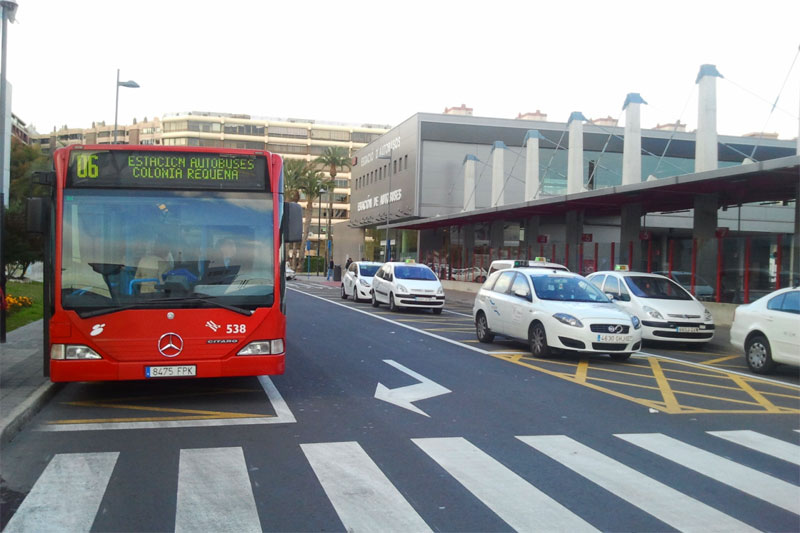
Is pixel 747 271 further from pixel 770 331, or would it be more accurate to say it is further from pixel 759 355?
pixel 770 331

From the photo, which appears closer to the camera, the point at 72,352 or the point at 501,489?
the point at 501,489

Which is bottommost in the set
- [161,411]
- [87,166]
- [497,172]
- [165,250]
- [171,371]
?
[161,411]

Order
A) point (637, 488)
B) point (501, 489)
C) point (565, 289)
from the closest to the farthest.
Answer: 1. point (501, 489)
2. point (637, 488)
3. point (565, 289)

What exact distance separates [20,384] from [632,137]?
89.1 ft

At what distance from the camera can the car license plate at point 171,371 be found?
820 cm

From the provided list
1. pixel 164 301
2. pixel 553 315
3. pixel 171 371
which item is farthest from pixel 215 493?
pixel 553 315

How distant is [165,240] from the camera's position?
8422mm

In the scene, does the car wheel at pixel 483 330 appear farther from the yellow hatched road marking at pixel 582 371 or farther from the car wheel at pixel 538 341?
the yellow hatched road marking at pixel 582 371

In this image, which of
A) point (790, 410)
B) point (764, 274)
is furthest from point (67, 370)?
point (764, 274)

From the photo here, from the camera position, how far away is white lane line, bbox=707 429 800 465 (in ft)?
22.8

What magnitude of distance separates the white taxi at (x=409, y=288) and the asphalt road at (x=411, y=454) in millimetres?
12634

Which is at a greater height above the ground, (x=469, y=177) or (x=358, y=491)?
(x=469, y=177)

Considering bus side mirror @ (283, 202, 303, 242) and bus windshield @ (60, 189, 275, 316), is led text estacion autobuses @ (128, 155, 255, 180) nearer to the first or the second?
bus windshield @ (60, 189, 275, 316)

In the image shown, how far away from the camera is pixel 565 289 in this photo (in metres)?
14.2
